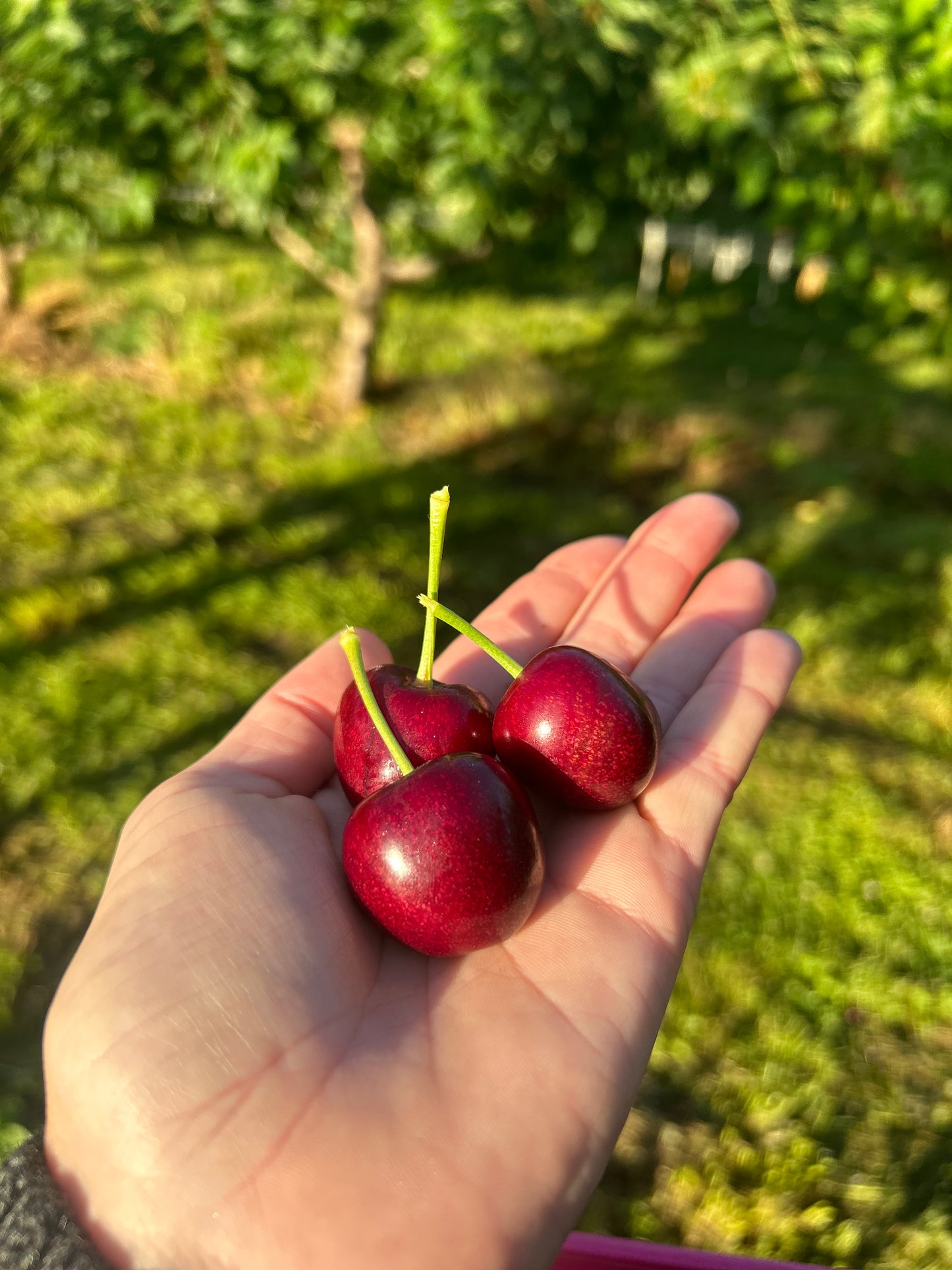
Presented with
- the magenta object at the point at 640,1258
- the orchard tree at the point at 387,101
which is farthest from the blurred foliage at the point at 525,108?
the magenta object at the point at 640,1258

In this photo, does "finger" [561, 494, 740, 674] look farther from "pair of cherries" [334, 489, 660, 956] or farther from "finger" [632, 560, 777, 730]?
"pair of cherries" [334, 489, 660, 956]

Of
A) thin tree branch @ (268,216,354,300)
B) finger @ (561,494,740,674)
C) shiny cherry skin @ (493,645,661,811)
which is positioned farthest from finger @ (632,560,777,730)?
thin tree branch @ (268,216,354,300)

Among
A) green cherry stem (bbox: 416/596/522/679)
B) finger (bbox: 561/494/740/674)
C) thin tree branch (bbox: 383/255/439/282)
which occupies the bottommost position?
thin tree branch (bbox: 383/255/439/282)

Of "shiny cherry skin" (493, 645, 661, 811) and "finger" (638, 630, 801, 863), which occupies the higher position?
"shiny cherry skin" (493, 645, 661, 811)

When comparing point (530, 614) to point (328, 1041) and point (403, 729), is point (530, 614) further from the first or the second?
point (328, 1041)

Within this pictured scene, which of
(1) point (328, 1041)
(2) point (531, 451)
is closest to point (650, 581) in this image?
(1) point (328, 1041)

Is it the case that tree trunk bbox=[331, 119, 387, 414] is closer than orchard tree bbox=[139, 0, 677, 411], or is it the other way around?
orchard tree bbox=[139, 0, 677, 411]
